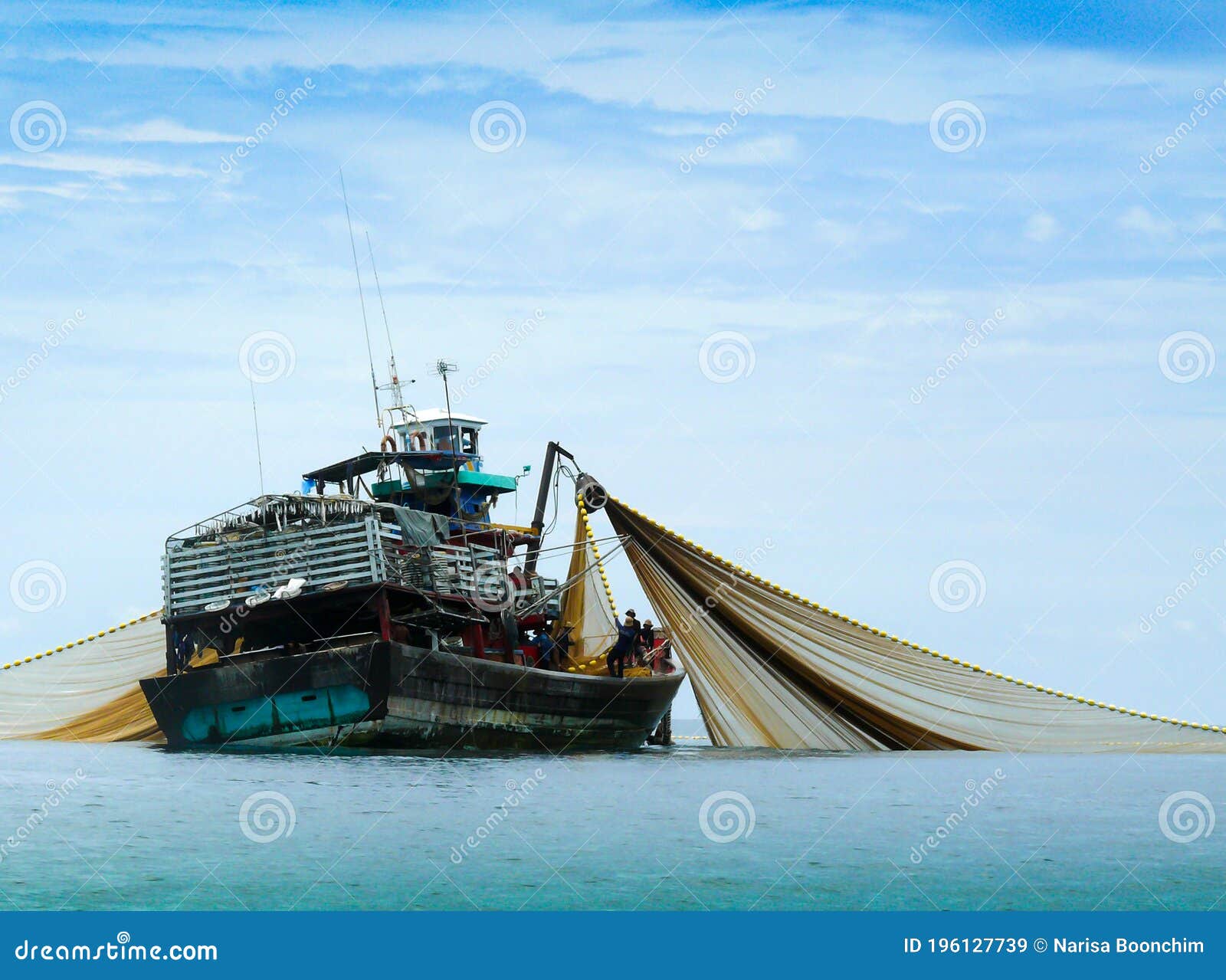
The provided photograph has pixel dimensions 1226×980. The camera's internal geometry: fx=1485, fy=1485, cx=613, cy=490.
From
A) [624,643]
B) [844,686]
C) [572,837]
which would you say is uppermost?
[624,643]

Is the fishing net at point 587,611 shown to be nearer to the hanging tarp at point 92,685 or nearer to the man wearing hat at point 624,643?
the man wearing hat at point 624,643

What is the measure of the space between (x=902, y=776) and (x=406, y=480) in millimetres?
15383

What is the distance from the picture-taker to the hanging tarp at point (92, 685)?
115 ft

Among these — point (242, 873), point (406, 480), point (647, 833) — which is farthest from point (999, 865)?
point (406, 480)

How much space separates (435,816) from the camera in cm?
2020

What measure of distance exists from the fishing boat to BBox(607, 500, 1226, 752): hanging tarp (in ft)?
10.3

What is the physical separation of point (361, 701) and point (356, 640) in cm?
286

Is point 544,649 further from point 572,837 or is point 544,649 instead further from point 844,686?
point 572,837

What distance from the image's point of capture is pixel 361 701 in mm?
28219

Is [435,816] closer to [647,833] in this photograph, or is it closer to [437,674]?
[647,833]

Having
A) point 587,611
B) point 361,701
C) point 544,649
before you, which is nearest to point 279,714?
point 361,701

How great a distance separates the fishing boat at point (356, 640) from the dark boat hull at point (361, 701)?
30 millimetres

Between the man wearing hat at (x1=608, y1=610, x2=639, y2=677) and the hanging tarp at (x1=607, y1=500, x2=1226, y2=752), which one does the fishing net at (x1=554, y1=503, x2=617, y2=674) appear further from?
the hanging tarp at (x1=607, y1=500, x2=1226, y2=752)

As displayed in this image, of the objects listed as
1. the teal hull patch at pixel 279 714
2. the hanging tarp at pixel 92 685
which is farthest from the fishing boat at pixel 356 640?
the hanging tarp at pixel 92 685
